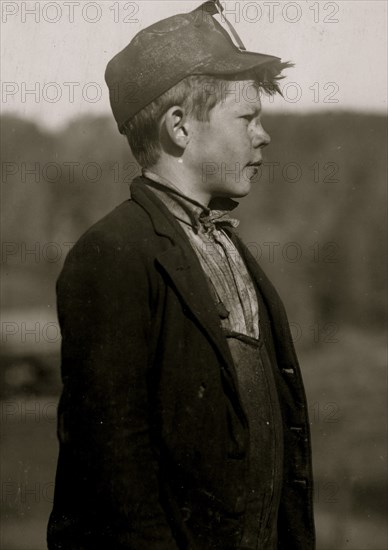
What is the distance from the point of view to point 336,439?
5.16 m

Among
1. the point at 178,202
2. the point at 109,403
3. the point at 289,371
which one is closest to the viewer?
the point at 109,403

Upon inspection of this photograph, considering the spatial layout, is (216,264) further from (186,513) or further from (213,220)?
(186,513)

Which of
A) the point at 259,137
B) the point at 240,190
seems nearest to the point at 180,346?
the point at 240,190

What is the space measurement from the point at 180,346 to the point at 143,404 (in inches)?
5.8

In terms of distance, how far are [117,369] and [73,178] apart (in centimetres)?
279

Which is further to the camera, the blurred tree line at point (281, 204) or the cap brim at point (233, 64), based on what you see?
the blurred tree line at point (281, 204)

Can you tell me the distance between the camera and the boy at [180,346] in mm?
1997

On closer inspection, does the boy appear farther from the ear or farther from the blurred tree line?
the blurred tree line

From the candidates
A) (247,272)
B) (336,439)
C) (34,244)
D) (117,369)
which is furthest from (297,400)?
(336,439)

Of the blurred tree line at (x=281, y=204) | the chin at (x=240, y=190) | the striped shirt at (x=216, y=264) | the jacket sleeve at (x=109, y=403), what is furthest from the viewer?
the blurred tree line at (x=281, y=204)

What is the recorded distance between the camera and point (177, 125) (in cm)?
226

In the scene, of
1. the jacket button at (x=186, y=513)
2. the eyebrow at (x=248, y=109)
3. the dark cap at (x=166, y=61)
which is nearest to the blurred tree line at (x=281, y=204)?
the dark cap at (x=166, y=61)

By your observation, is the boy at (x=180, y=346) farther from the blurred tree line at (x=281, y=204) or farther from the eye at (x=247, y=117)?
the blurred tree line at (x=281, y=204)

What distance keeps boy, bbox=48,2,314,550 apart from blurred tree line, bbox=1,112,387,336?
6.72 ft
